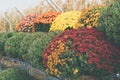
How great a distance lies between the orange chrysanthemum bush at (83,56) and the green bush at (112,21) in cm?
34

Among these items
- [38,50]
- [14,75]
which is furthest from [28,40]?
[38,50]

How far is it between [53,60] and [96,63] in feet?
3.85

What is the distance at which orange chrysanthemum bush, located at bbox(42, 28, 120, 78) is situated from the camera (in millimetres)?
8508

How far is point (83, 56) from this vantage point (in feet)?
27.9

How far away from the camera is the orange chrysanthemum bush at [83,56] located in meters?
8.51

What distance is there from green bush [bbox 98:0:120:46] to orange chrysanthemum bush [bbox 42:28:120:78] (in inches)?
13.5

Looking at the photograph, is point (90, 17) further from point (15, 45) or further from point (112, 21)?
point (15, 45)

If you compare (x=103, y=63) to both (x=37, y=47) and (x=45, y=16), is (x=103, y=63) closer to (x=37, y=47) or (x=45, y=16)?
(x=37, y=47)

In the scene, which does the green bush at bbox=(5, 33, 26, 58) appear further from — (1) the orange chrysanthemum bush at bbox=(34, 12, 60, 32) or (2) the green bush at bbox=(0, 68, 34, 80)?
(2) the green bush at bbox=(0, 68, 34, 80)

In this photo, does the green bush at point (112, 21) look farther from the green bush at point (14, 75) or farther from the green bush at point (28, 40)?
the green bush at point (14, 75)

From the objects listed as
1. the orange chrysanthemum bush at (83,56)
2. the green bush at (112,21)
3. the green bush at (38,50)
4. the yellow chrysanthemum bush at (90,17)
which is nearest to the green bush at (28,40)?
the green bush at (38,50)

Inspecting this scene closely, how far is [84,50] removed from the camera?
8531 millimetres

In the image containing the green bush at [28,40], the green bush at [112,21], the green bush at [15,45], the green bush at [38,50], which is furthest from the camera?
the green bush at [15,45]

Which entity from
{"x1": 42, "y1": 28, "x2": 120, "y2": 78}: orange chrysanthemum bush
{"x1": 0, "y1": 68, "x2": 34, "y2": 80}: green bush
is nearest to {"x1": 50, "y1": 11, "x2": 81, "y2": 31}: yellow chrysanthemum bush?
{"x1": 0, "y1": 68, "x2": 34, "y2": 80}: green bush
